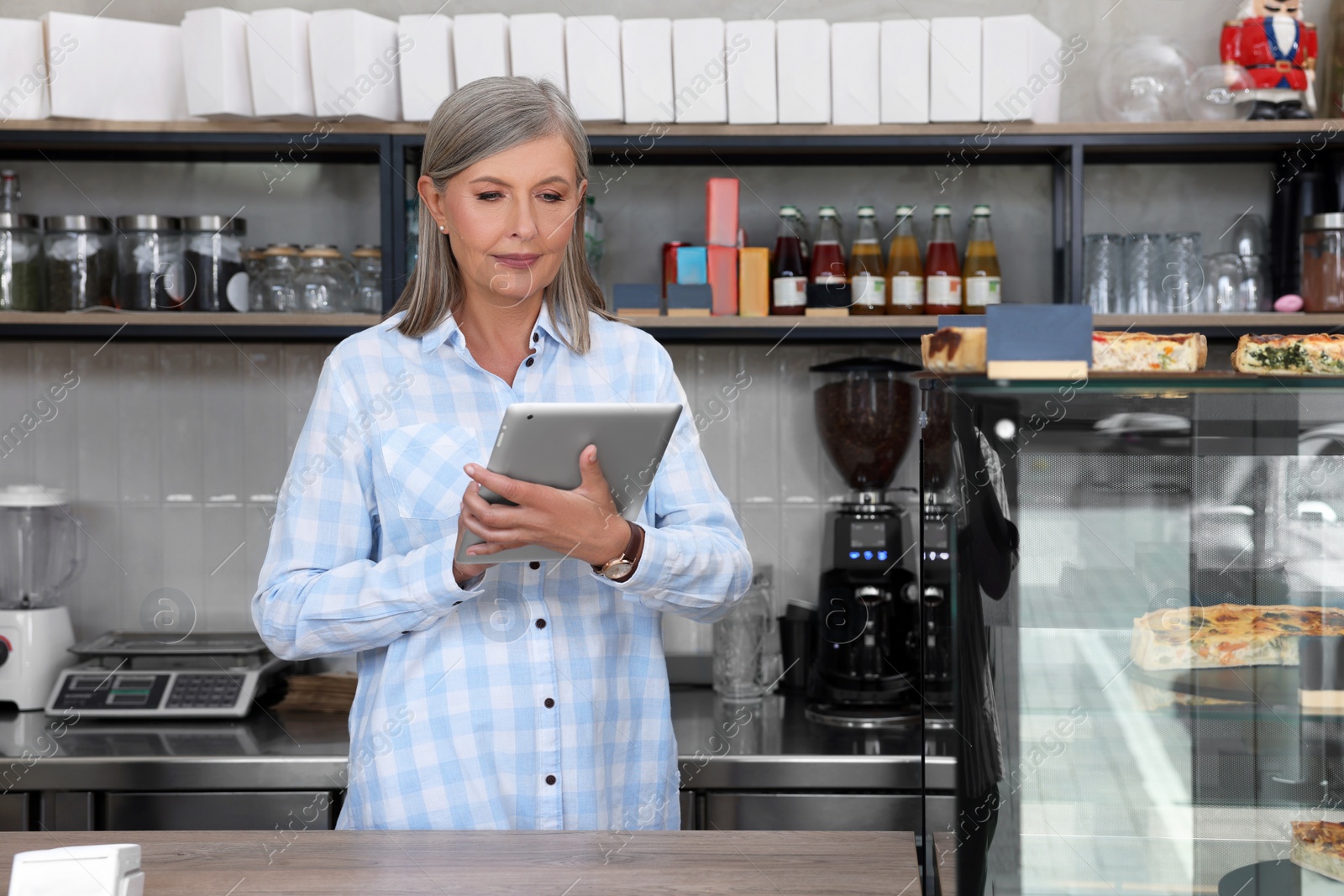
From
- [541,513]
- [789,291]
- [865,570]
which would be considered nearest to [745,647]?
[865,570]

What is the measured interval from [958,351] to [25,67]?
1939 mm

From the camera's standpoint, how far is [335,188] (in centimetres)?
237

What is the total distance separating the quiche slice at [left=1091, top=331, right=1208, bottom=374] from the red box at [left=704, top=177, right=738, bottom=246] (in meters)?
1.31

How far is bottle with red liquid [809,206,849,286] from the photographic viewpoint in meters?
2.17

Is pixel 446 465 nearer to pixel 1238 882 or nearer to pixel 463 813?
pixel 463 813

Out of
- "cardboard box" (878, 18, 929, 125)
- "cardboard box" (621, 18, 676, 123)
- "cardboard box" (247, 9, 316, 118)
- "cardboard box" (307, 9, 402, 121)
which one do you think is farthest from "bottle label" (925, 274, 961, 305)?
"cardboard box" (247, 9, 316, 118)

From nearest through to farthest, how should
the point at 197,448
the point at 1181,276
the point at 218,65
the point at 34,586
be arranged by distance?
1. the point at 218,65
2. the point at 1181,276
3. the point at 34,586
4. the point at 197,448

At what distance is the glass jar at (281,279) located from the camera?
2146 millimetres

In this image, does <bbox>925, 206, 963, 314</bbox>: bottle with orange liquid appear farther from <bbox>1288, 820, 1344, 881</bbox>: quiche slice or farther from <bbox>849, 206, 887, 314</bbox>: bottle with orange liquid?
<bbox>1288, 820, 1344, 881</bbox>: quiche slice

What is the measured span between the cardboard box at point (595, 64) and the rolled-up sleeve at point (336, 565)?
40.6 inches

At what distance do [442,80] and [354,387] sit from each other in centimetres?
105

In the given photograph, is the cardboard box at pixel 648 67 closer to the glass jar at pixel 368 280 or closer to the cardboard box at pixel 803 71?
Result: the cardboard box at pixel 803 71

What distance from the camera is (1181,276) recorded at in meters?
2.13

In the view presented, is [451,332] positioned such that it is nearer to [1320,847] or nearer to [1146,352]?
[1146,352]
